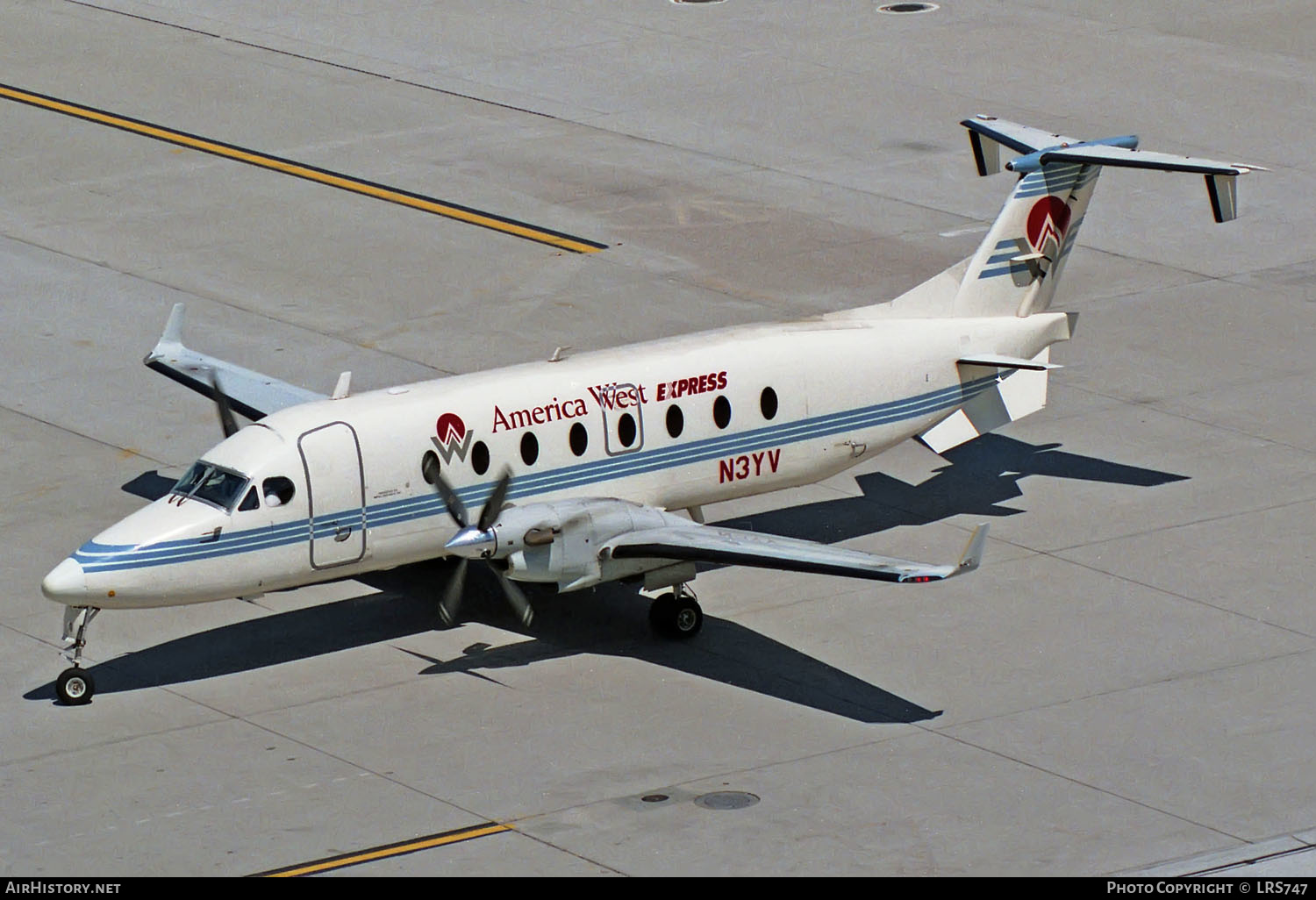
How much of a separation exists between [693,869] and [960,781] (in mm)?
3217

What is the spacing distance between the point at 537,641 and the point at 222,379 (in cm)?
667

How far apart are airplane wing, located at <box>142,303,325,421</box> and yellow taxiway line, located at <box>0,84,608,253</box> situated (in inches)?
400

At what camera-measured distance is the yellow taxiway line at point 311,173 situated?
129ft

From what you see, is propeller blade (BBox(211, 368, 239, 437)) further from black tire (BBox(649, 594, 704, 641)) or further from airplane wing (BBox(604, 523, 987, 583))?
black tire (BBox(649, 594, 704, 641))

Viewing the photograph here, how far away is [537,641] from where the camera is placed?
83.6 feet

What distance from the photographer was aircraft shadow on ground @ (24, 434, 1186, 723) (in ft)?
79.5

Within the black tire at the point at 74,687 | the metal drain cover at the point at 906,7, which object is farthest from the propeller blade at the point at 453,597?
the metal drain cover at the point at 906,7

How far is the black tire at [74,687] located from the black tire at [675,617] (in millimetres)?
6364

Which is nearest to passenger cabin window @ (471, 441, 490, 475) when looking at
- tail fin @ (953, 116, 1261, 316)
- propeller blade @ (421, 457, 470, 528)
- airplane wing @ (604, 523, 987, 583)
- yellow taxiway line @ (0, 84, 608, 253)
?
propeller blade @ (421, 457, 470, 528)

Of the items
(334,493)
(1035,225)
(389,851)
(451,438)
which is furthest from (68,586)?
(1035,225)

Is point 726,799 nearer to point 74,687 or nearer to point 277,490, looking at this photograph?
point 277,490

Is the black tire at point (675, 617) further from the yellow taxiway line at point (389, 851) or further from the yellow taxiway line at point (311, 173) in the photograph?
the yellow taxiway line at point (311, 173)
